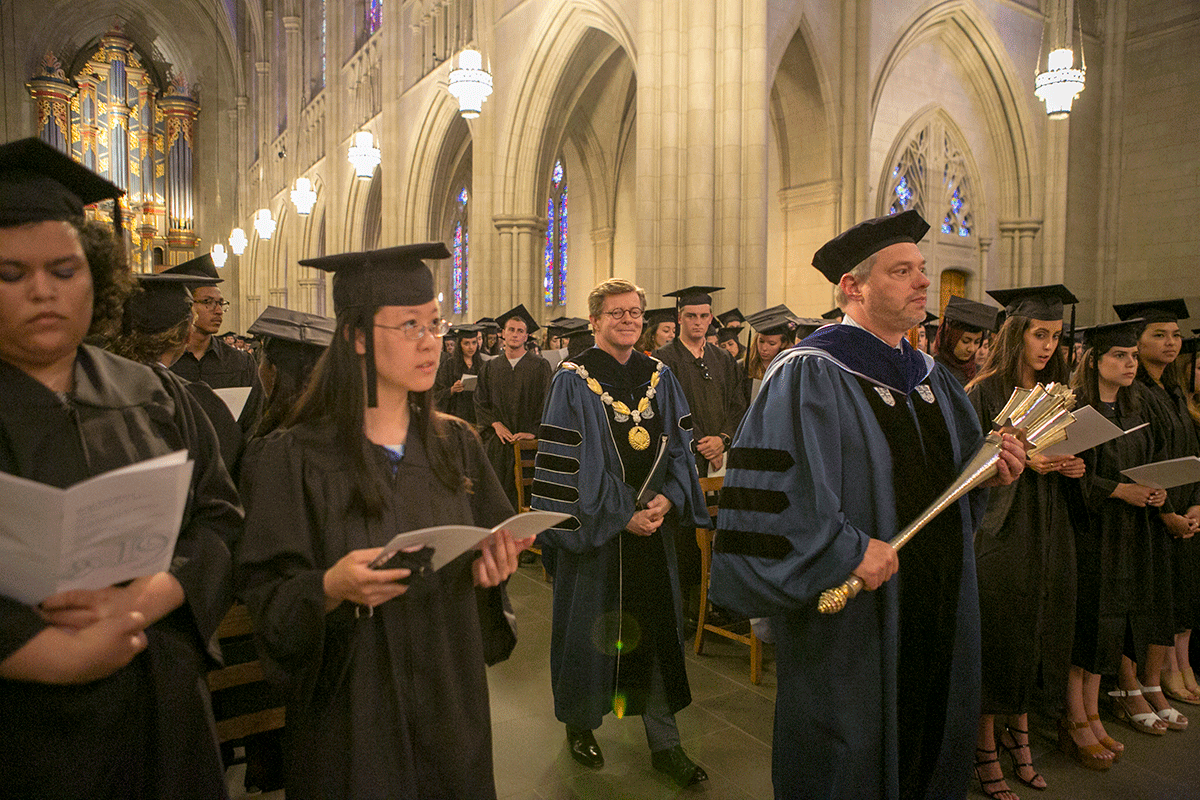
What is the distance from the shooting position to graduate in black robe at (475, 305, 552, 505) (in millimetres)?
6859

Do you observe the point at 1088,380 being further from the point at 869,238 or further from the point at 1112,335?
the point at 869,238

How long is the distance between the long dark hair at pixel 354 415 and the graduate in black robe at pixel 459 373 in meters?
6.57

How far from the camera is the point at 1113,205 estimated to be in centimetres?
1352

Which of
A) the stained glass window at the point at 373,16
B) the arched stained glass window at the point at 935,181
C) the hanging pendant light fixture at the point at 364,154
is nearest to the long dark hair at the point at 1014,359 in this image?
the arched stained glass window at the point at 935,181

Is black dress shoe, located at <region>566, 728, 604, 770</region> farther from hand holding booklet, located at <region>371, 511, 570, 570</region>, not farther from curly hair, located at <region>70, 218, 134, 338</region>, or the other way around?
→ curly hair, located at <region>70, 218, 134, 338</region>

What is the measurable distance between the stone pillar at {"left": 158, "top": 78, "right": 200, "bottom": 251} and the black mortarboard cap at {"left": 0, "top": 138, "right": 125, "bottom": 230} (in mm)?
30168

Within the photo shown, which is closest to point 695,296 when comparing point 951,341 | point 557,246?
point 951,341

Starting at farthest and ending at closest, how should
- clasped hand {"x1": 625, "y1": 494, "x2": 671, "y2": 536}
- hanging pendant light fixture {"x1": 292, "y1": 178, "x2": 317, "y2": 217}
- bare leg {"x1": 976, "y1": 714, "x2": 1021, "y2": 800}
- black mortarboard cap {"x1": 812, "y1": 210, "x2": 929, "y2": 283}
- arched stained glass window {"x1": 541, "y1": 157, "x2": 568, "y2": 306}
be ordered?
arched stained glass window {"x1": 541, "y1": 157, "x2": 568, "y2": 306}, hanging pendant light fixture {"x1": 292, "y1": 178, "x2": 317, "y2": 217}, clasped hand {"x1": 625, "y1": 494, "x2": 671, "y2": 536}, bare leg {"x1": 976, "y1": 714, "x2": 1021, "y2": 800}, black mortarboard cap {"x1": 812, "y1": 210, "x2": 929, "y2": 283}

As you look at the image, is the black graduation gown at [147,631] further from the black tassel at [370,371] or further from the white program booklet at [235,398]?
the white program booklet at [235,398]

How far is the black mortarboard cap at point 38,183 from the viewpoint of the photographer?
1.31m

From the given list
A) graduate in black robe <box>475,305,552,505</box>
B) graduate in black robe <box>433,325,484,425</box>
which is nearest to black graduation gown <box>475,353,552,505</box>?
graduate in black robe <box>475,305,552,505</box>

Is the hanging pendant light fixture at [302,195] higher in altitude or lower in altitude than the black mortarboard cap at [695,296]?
higher

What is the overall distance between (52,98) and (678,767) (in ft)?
98.2

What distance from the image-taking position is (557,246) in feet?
60.9
